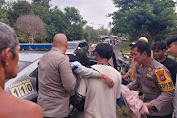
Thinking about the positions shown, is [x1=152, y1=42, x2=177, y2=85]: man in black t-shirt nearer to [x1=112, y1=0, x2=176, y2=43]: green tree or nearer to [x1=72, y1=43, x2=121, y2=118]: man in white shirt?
[x1=72, y1=43, x2=121, y2=118]: man in white shirt

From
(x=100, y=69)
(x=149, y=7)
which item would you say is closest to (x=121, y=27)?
(x=149, y=7)

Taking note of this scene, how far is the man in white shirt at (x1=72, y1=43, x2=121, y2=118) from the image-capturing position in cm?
167

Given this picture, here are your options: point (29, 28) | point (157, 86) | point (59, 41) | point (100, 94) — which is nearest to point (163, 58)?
point (157, 86)

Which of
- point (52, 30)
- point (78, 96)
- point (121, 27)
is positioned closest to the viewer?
point (78, 96)

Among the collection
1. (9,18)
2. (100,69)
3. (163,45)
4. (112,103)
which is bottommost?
(112,103)

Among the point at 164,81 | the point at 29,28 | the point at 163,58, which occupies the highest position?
the point at 29,28

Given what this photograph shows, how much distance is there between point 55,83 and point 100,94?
1.82 ft

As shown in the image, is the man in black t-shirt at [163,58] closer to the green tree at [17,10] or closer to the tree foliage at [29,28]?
the tree foliage at [29,28]

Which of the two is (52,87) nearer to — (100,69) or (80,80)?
(80,80)

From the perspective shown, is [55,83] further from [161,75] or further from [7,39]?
[161,75]

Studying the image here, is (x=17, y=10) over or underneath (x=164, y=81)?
over

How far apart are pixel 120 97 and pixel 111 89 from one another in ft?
0.78

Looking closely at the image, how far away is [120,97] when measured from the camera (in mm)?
1862

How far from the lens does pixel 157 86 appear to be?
1.87 meters
